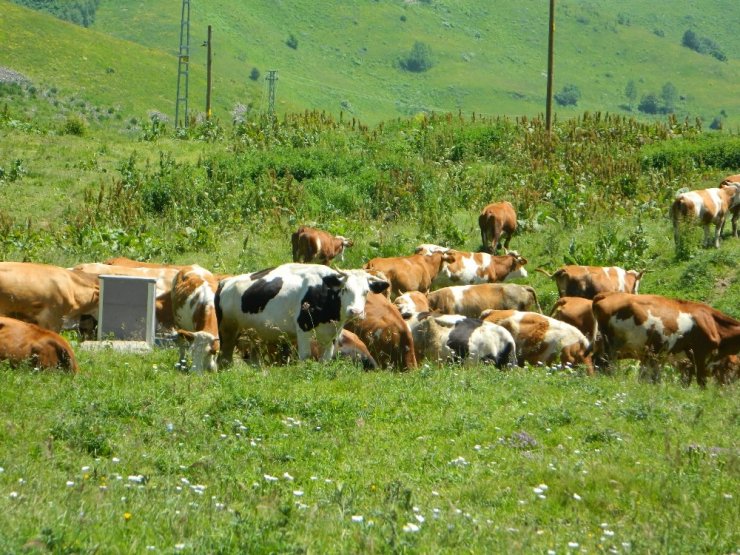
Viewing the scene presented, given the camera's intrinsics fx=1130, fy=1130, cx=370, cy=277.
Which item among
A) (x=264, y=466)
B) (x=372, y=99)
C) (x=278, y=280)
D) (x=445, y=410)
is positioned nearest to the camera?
(x=264, y=466)

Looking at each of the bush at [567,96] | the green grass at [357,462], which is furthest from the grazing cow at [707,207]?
the bush at [567,96]

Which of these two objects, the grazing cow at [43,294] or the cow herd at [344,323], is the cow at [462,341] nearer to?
the cow herd at [344,323]

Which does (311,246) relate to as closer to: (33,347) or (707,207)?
(707,207)

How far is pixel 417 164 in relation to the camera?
34.1 meters

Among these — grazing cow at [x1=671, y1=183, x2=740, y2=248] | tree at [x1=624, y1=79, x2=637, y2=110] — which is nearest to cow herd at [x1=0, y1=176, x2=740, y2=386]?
grazing cow at [x1=671, y1=183, x2=740, y2=248]

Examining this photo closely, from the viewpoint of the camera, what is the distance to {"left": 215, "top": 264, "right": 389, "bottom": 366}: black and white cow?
50.4 feet

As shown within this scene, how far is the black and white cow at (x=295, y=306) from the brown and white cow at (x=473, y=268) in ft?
26.3

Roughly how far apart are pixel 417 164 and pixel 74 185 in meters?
10.1

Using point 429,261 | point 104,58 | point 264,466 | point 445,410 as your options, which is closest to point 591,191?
point 429,261

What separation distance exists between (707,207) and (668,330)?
35.5 feet

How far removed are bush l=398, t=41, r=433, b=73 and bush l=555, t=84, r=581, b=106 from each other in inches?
728

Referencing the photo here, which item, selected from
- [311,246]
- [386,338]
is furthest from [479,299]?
[311,246]

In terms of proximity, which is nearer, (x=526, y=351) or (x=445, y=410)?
(x=445, y=410)

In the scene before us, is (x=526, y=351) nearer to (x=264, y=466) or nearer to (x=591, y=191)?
(x=264, y=466)
